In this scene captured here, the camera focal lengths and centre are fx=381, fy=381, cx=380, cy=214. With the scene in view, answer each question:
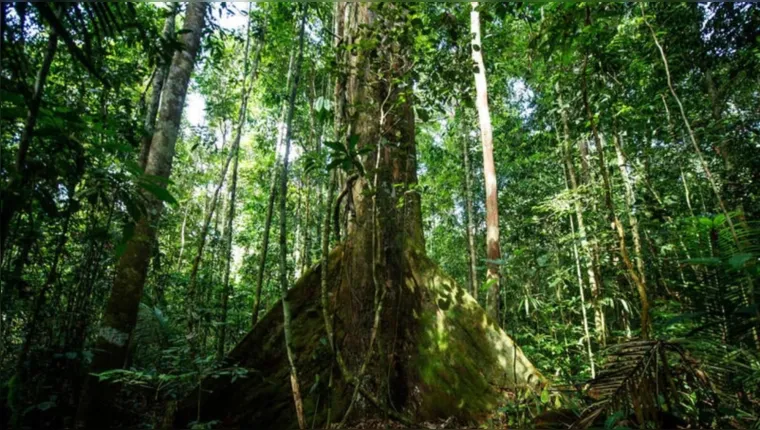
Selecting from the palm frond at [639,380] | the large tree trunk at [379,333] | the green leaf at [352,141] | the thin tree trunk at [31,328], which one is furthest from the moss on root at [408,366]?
the green leaf at [352,141]

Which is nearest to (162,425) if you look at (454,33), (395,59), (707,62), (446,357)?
(446,357)

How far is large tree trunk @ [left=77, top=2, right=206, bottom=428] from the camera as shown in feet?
10.2

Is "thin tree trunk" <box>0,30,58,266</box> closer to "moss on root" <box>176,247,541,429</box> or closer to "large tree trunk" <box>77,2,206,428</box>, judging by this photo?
"large tree trunk" <box>77,2,206,428</box>

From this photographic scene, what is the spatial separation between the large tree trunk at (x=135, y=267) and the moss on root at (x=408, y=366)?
673 mm

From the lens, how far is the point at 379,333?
314cm

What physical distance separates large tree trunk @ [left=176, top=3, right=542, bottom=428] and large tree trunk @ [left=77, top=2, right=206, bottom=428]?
2.23ft

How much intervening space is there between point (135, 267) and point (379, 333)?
7.67 ft

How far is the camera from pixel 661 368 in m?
1.76

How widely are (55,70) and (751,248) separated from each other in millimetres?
5161

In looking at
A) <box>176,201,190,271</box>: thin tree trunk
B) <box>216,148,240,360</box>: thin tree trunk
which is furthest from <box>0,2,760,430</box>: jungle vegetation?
<box>176,201,190,271</box>: thin tree trunk

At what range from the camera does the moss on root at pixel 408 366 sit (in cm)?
315

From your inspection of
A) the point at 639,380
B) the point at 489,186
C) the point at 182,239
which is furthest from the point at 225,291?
the point at 182,239

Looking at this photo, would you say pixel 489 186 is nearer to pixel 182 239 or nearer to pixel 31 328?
pixel 31 328

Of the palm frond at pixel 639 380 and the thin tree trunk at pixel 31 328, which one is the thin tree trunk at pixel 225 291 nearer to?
the thin tree trunk at pixel 31 328
